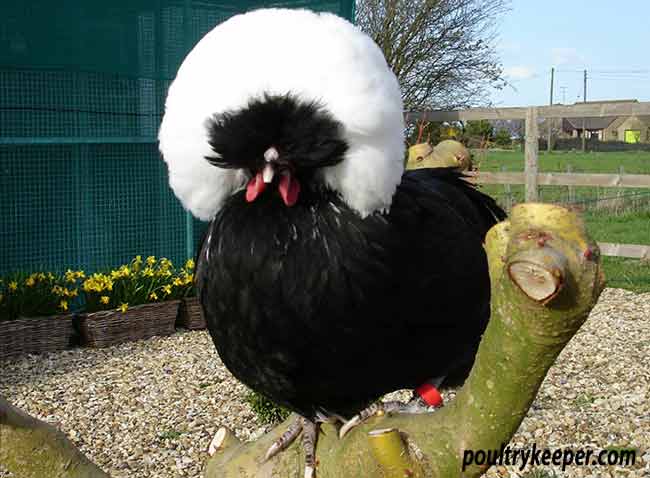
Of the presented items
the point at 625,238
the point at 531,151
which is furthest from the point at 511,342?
the point at 625,238

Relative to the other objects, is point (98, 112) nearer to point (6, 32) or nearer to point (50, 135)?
point (50, 135)

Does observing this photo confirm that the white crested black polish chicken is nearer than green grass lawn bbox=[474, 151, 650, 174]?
Yes

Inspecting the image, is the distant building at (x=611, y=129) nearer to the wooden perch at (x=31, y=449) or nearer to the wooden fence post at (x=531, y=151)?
the wooden fence post at (x=531, y=151)

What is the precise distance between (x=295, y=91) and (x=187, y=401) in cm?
397

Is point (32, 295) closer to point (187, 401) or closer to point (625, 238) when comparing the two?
point (187, 401)

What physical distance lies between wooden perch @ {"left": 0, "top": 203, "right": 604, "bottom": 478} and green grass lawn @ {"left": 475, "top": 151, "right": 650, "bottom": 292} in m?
4.20

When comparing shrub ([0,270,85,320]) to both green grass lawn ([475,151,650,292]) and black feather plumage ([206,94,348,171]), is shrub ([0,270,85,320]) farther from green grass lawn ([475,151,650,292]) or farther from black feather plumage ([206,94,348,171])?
black feather plumage ([206,94,348,171])

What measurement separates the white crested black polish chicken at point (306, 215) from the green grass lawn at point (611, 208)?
3.74 m

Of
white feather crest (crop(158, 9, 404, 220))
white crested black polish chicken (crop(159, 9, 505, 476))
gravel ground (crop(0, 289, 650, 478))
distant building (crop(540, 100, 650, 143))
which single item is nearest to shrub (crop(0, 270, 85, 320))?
gravel ground (crop(0, 289, 650, 478))

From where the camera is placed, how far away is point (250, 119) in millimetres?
1480

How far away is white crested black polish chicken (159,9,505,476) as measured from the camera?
4.92 ft

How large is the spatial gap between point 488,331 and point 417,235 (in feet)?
2.85

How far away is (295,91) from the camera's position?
58.1 inches

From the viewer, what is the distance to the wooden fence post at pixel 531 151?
8.82 m
